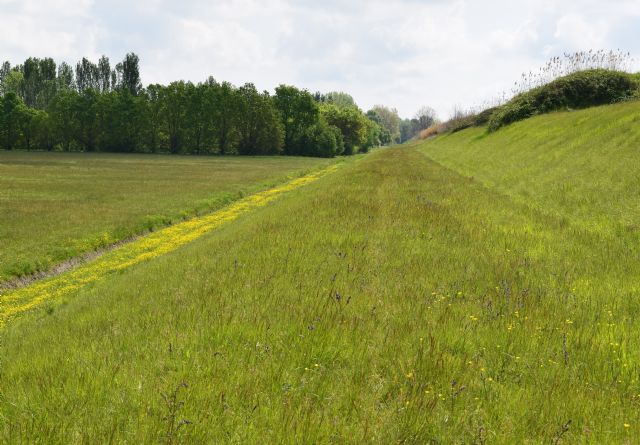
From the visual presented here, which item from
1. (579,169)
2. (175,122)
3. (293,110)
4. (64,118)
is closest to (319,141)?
(293,110)

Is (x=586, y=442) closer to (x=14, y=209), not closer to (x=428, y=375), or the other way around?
(x=428, y=375)

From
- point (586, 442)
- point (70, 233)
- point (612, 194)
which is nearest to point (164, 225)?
point (70, 233)

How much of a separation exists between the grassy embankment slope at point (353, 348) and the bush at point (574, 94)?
3066 centimetres

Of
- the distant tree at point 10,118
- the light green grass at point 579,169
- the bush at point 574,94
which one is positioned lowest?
the light green grass at point 579,169

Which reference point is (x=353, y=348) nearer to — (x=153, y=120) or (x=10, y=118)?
(x=153, y=120)

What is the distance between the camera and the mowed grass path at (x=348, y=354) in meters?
3.35

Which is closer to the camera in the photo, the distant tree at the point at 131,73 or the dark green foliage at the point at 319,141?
the dark green foliage at the point at 319,141

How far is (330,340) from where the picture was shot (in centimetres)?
471

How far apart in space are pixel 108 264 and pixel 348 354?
13.1 meters

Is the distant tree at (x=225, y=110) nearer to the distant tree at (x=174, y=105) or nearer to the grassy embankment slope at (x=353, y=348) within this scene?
the distant tree at (x=174, y=105)

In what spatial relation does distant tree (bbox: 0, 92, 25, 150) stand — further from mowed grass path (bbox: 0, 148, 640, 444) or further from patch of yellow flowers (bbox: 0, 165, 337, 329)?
mowed grass path (bbox: 0, 148, 640, 444)

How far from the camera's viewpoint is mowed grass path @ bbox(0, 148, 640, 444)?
3.35 metres

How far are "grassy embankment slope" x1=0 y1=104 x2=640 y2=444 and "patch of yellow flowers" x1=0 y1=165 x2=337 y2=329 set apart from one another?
208cm

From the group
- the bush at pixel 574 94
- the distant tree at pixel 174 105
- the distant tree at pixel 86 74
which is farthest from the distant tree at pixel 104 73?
the bush at pixel 574 94
